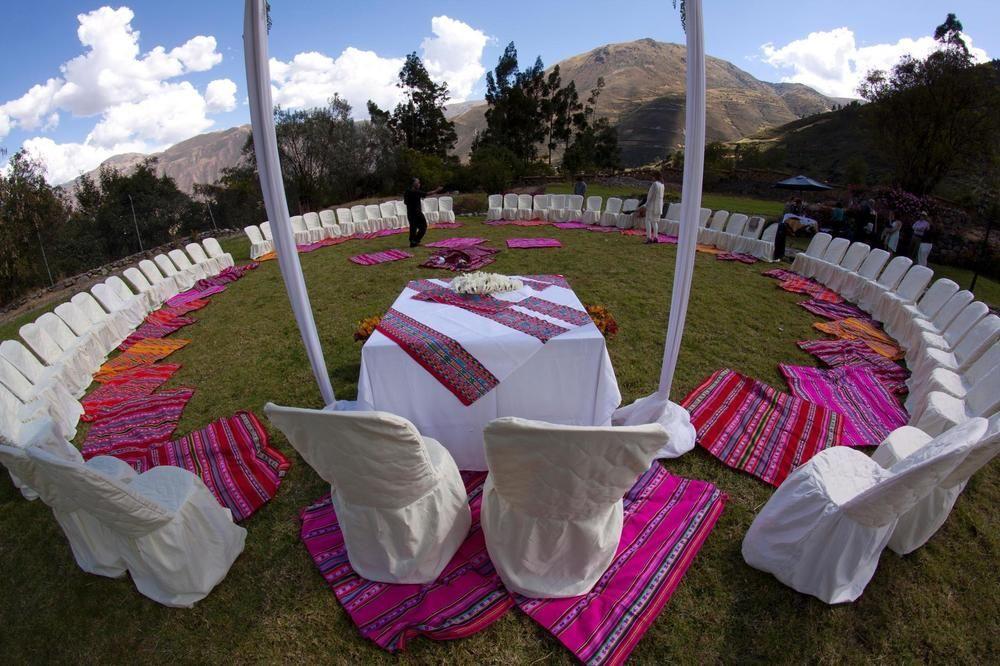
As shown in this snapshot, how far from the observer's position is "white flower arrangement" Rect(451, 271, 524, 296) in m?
4.54

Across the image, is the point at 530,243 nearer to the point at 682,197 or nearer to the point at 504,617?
the point at 682,197

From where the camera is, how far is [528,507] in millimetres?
2559

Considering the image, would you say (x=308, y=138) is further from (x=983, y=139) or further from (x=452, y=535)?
(x=983, y=139)

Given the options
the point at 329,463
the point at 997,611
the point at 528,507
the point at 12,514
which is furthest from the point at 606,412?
the point at 12,514

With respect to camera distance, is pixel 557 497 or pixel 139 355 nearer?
pixel 557 497

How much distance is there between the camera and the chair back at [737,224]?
10734mm

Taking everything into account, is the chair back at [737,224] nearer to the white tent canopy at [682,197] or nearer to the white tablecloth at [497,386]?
the white tent canopy at [682,197]

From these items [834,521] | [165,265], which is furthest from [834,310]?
[165,265]

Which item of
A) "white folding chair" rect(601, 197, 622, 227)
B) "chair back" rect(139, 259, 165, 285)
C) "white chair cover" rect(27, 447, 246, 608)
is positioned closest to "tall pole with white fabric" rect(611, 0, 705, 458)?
"white chair cover" rect(27, 447, 246, 608)

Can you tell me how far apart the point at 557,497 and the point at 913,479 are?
1.79m

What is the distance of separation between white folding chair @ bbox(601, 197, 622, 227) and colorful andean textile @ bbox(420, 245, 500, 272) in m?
4.34

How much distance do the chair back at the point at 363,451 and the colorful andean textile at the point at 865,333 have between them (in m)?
6.25

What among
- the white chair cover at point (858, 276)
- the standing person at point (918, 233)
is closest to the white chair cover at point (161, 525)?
the white chair cover at point (858, 276)

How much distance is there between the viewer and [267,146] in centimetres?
298
